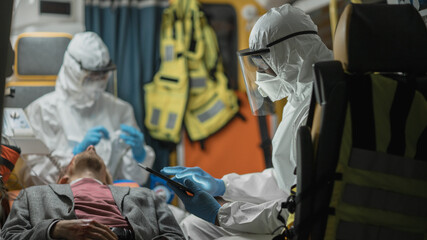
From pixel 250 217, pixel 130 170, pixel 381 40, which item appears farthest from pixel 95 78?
pixel 381 40

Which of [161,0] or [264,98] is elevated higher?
[161,0]

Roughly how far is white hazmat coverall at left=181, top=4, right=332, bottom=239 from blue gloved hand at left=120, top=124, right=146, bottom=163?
5.17ft

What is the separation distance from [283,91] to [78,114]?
2.13 meters

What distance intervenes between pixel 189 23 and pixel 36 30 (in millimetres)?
1406

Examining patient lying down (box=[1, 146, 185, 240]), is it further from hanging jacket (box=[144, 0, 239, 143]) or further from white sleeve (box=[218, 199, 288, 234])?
→ hanging jacket (box=[144, 0, 239, 143])

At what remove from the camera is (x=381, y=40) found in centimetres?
192

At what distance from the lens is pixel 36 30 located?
14.3 ft

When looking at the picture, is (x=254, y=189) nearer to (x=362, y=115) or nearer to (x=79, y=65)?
(x=362, y=115)

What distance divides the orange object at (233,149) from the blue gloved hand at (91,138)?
3.88ft

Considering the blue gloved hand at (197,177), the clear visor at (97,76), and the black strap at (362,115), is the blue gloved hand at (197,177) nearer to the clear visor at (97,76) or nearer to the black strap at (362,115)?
the black strap at (362,115)

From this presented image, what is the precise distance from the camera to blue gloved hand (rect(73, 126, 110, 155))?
12.6 feet

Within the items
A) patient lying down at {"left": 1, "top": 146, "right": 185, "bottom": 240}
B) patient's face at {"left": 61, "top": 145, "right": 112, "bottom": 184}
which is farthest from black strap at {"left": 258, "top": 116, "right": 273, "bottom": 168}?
patient lying down at {"left": 1, "top": 146, "right": 185, "bottom": 240}

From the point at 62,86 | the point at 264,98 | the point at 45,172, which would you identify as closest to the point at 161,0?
the point at 62,86

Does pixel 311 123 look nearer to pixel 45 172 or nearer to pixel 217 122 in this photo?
pixel 45 172
